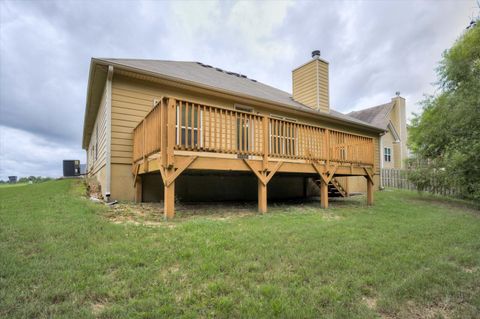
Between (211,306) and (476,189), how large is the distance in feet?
35.9

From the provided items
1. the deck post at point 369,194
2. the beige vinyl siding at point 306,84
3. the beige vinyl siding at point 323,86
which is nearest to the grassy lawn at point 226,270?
the deck post at point 369,194

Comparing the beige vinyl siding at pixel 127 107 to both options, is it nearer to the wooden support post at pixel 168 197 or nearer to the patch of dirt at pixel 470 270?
the wooden support post at pixel 168 197

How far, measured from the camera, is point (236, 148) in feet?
18.1

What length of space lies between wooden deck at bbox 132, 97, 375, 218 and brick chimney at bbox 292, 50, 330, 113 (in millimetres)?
4130

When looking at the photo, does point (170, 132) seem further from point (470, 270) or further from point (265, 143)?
point (470, 270)

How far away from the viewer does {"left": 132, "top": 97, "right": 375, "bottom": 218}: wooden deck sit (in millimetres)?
4695

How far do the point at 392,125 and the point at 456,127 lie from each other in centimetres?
1018

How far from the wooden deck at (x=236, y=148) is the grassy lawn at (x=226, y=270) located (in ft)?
4.20

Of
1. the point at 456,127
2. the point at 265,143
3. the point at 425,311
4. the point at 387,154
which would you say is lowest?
the point at 425,311

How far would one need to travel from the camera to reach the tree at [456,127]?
9.23 m

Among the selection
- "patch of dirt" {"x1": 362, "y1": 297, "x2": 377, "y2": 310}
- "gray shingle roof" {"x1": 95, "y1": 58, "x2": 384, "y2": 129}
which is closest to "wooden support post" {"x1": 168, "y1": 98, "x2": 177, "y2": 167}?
"gray shingle roof" {"x1": 95, "y1": 58, "x2": 384, "y2": 129}

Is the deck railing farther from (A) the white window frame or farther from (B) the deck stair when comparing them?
(A) the white window frame

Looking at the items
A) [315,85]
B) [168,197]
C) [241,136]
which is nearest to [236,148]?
[241,136]

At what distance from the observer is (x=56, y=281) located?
7.32ft
